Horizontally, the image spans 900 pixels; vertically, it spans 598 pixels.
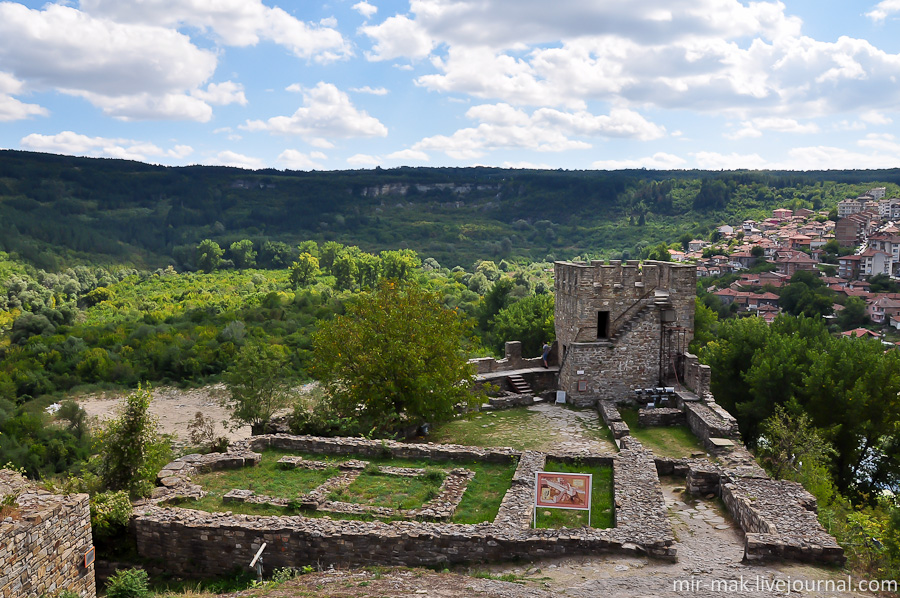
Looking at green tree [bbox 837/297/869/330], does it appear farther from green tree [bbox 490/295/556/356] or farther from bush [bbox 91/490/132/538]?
bush [bbox 91/490/132/538]

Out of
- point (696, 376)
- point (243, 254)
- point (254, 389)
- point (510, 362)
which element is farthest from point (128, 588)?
point (243, 254)

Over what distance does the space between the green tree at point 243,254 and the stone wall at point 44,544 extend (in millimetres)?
102400

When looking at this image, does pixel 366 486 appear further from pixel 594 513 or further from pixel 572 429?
pixel 572 429

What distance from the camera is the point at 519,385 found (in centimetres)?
2388

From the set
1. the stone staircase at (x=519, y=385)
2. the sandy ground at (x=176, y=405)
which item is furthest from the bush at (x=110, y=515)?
the sandy ground at (x=176, y=405)

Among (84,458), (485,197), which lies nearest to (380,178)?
(485,197)

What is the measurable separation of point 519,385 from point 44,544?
16049mm

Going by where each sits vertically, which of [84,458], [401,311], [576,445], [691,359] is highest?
[401,311]

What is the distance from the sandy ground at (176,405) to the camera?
4300 centimetres

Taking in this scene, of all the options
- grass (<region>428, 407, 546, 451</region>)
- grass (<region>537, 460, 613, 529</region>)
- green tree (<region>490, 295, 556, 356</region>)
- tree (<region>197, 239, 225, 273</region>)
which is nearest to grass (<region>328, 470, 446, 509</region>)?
grass (<region>537, 460, 613, 529</region>)

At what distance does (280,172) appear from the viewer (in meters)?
184

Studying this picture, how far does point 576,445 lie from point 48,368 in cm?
4877

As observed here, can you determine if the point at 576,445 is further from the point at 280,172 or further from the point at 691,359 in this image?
the point at 280,172

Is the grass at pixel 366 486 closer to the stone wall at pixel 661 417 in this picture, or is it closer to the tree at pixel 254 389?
the tree at pixel 254 389
